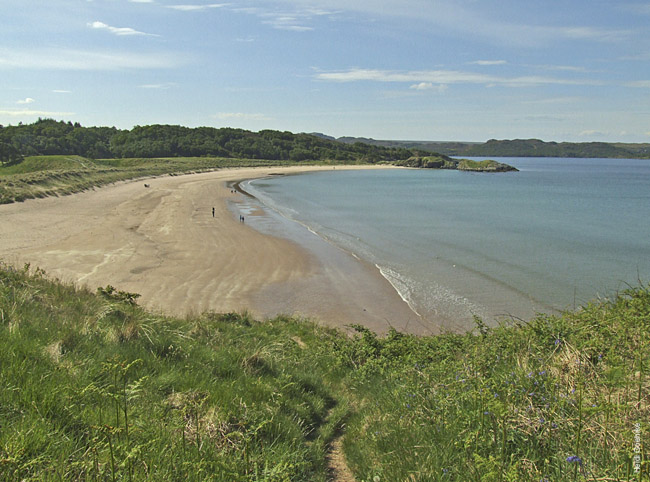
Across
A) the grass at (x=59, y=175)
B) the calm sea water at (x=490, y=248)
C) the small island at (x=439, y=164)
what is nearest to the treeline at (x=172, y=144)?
the grass at (x=59, y=175)

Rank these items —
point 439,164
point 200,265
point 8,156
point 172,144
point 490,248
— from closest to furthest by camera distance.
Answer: point 200,265 < point 490,248 < point 8,156 < point 172,144 < point 439,164

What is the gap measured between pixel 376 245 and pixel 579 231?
1556 cm

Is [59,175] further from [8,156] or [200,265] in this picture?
[200,265]

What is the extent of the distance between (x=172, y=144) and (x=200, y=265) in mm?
118505

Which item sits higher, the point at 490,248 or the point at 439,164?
the point at 439,164

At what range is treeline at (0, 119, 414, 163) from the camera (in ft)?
320

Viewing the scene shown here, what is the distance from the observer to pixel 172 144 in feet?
416

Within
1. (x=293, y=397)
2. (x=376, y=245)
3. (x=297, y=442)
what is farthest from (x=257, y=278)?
(x=297, y=442)

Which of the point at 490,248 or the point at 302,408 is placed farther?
the point at 490,248

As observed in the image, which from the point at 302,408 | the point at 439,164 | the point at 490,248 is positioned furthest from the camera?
the point at 439,164

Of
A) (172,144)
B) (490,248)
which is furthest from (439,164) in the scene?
(490,248)

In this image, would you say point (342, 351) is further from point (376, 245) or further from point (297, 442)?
point (376, 245)

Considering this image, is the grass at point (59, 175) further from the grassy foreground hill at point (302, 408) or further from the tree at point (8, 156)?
the grassy foreground hill at point (302, 408)

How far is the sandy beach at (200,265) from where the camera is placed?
14438 millimetres
